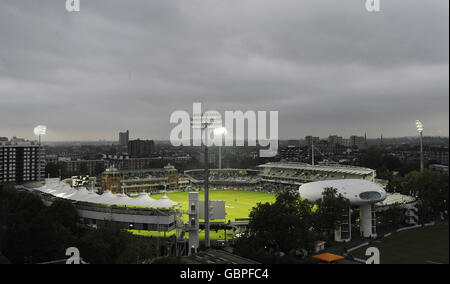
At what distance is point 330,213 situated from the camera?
81.9 feet

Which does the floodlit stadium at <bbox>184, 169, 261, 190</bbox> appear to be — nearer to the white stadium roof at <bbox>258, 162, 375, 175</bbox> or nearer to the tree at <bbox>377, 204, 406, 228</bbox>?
the white stadium roof at <bbox>258, 162, 375, 175</bbox>

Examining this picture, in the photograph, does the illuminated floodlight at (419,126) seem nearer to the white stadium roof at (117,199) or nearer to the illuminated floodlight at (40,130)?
the white stadium roof at (117,199)

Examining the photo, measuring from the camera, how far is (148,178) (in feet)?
201

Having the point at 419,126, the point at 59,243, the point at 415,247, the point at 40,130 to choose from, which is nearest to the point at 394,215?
the point at 415,247

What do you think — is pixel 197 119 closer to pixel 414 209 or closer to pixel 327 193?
pixel 327 193

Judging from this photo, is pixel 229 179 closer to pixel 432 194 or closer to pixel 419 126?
pixel 419 126

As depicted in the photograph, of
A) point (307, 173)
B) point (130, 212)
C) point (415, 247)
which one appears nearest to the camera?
point (415, 247)

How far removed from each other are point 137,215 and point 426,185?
97.7 feet

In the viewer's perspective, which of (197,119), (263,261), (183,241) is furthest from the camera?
(197,119)

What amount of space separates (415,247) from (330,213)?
241 inches

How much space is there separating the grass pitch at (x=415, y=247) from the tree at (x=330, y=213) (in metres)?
2.62

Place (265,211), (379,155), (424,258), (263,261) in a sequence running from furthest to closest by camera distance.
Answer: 1. (379,155)
2. (265,211)
3. (424,258)
4. (263,261)

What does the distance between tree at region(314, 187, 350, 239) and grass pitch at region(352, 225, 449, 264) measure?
8.60 feet
